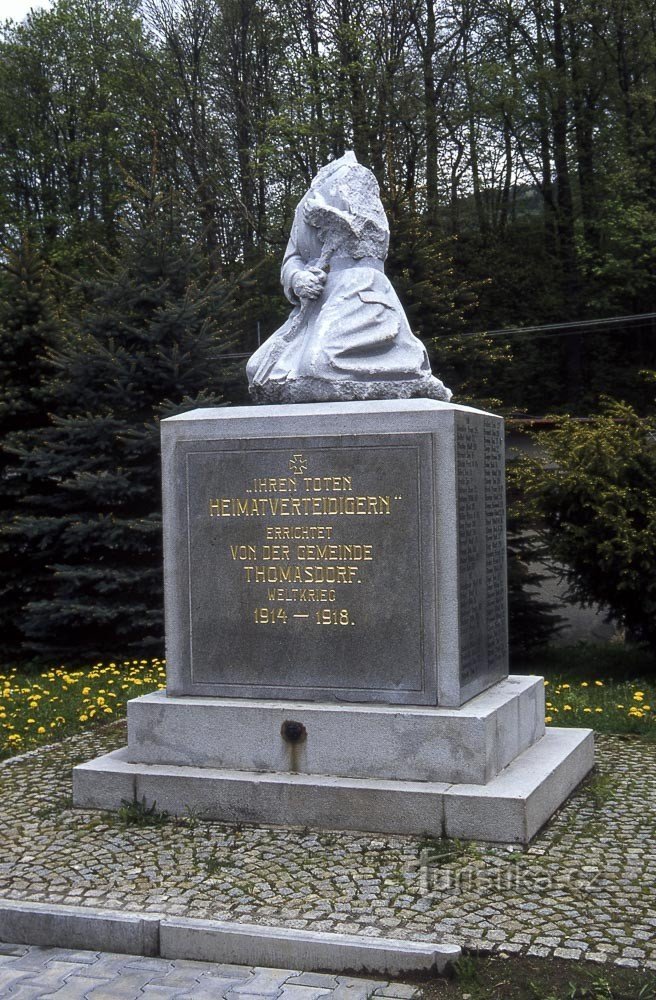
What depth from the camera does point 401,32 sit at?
2314 cm

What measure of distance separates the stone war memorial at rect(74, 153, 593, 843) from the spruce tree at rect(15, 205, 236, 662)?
15.3ft

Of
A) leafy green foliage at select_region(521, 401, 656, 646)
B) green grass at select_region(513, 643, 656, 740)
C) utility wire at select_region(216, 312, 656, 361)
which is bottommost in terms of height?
green grass at select_region(513, 643, 656, 740)

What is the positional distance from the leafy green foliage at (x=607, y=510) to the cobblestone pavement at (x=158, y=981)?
6044 millimetres

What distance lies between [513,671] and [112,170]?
62.4 feet

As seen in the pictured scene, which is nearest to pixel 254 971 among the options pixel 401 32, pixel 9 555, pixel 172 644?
pixel 172 644

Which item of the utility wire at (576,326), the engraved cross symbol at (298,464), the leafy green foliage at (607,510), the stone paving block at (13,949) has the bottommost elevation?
the stone paving block at (13,949)

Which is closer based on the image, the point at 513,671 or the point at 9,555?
the point at 513,671

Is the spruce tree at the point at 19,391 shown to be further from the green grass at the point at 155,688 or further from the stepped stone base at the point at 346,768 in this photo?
the stepped stone base at the point at 346,768

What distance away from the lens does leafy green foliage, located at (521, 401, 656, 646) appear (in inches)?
374

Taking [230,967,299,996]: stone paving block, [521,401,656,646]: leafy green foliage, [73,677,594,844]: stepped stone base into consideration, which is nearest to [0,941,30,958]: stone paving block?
[230,967,299,996]: stone paving block

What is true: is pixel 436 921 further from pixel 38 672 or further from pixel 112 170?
pixel 112 170

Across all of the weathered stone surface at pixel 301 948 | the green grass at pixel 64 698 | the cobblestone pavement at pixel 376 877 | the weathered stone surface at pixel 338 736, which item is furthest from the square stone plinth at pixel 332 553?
the green grass at pixel 64 698

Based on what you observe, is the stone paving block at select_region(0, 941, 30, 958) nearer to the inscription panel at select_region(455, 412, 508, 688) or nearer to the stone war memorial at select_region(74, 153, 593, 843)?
the stone war memorial at select_region(74, 153, 593, 843)

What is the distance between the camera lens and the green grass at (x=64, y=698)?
26.3 ft
